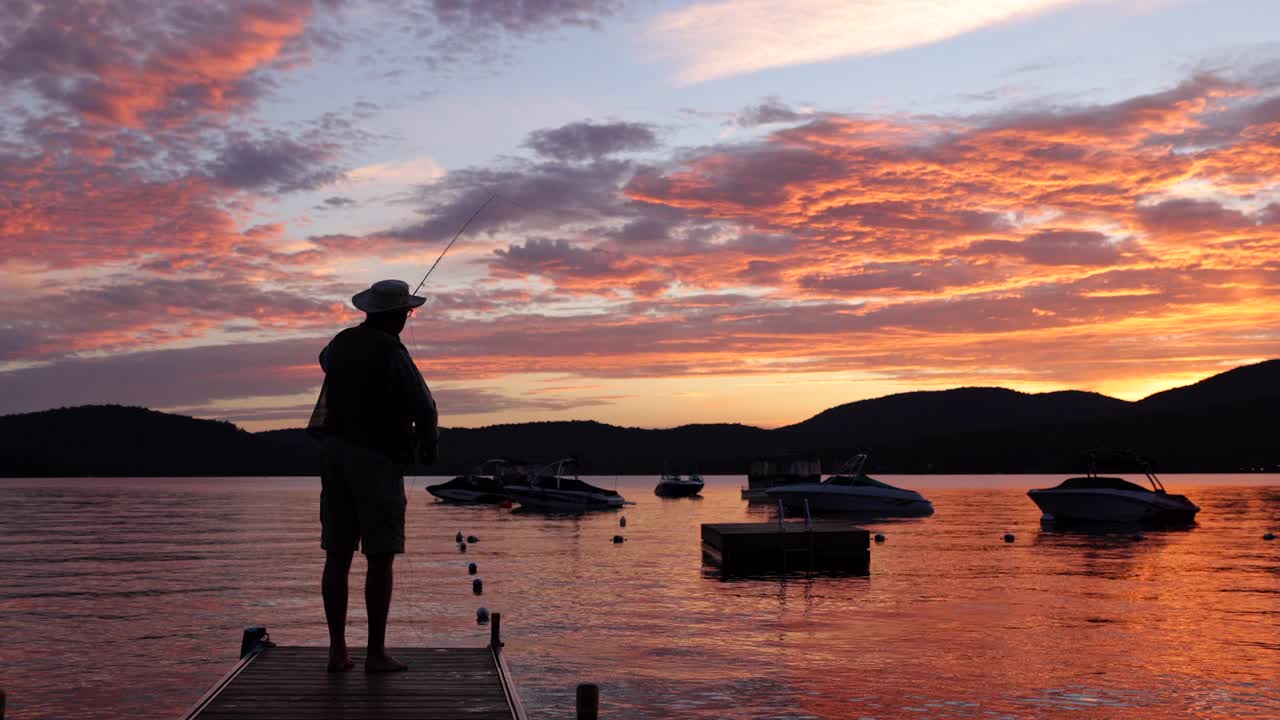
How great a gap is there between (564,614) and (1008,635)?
8.62 metres

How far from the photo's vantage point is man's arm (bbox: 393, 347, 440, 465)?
9.23 meters

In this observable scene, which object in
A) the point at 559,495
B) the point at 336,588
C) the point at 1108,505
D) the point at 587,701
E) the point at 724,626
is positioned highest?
the point at 336,588

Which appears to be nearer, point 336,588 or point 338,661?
point 336,588

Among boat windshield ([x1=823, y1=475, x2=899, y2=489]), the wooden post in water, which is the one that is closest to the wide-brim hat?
the wooden post in water

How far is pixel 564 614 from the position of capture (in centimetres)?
2430

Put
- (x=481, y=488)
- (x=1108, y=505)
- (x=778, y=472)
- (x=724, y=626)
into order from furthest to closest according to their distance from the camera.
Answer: (x=778, y=472) → (x=481, y=488) → (x=1108, y=505) → (x=724, y=626)

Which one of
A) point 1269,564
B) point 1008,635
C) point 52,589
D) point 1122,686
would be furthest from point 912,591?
point 52,589

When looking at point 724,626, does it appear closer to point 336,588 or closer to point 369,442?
point 336,588

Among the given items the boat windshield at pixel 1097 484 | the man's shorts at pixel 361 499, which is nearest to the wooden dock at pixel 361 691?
the man's shorts at pixel 361 499

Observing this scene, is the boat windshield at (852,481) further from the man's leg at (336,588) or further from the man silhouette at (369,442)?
the man silhouette at (369,442)

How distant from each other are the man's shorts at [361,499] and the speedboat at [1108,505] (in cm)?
5024

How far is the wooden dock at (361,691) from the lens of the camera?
29.3 ft

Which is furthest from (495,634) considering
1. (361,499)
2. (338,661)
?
(361,499)

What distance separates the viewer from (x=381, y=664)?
10055 mm
